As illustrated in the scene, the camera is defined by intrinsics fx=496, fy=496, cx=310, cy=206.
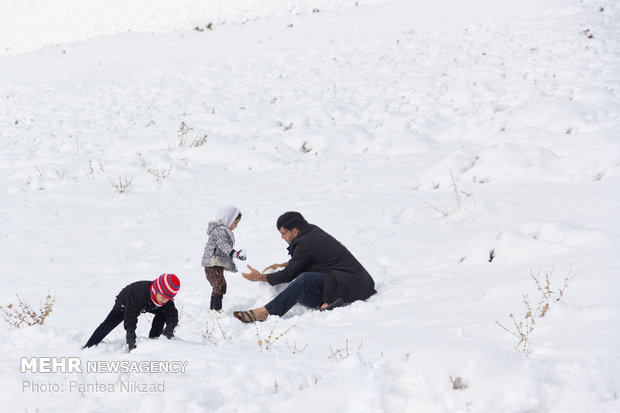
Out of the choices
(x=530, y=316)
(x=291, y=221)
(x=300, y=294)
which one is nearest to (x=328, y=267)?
(x=300, y=294)

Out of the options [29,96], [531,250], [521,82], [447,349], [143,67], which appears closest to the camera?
[447,349]

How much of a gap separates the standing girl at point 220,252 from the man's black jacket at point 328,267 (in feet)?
1.51

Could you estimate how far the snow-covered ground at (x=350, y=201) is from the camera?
2842 millimetres

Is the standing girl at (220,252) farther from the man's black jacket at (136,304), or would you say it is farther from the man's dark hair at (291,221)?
the man's black jacket at (136,304)

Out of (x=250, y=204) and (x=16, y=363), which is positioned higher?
(x=250, y=204)

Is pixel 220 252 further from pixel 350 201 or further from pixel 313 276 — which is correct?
pixel 350 201

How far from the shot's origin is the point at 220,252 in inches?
205

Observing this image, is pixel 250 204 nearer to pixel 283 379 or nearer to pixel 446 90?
pixel 283 379

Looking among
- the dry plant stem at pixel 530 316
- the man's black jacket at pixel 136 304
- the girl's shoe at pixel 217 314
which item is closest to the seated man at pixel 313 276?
the girl's shoe at pixel 217 314

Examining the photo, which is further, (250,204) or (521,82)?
(521,82)

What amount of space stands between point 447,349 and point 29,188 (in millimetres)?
8733

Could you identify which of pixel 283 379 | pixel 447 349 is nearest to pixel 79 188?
pixel 283 379

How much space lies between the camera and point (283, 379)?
2.88 metres

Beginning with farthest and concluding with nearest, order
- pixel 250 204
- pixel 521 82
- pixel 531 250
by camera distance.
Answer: pixel 521 82 → pixel 250 204 → pixel 531 250
